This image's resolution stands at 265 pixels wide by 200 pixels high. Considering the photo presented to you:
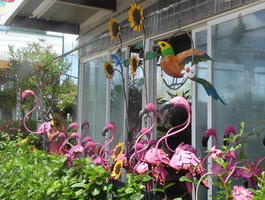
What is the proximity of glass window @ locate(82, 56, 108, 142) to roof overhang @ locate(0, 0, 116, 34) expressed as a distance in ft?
2.55

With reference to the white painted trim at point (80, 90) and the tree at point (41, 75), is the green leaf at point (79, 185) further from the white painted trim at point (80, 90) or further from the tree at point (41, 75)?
the tree at point (41, 75)

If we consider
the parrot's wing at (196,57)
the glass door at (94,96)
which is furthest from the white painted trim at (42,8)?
the parrot's wing at (196,57)

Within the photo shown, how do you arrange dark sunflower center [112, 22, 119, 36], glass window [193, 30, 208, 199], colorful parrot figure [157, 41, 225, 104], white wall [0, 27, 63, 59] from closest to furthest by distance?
colorful parrot figure [157, 41, 225, 104], glass window [193, 30, 208, 199], dark sunflower center [112, 22, 119, 36], white wall [0, 27, 63, 59]

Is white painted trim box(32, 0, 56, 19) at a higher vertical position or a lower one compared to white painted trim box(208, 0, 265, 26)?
higher

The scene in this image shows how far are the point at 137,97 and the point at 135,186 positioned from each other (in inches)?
94.8

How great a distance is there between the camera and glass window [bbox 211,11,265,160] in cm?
250

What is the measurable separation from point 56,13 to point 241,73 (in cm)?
378

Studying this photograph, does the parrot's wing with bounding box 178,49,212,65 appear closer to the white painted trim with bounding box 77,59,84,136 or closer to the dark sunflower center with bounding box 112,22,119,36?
the dark sunflower center with bounding box 112,22,119,36

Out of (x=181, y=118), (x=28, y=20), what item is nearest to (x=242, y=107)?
(x=181, y=118)

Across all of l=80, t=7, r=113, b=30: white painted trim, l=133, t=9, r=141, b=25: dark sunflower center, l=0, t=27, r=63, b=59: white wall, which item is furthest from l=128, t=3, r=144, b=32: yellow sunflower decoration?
l=0, t=27, r=63, b=59: white wall

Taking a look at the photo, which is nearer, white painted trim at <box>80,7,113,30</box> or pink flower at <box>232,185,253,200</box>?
pink flower at <box>232,185,253,200</box>

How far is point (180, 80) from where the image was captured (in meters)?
3.47

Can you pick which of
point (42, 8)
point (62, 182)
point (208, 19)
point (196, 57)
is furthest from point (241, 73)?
point (42, 8)

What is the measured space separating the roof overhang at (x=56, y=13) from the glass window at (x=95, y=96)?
78 centimetres
